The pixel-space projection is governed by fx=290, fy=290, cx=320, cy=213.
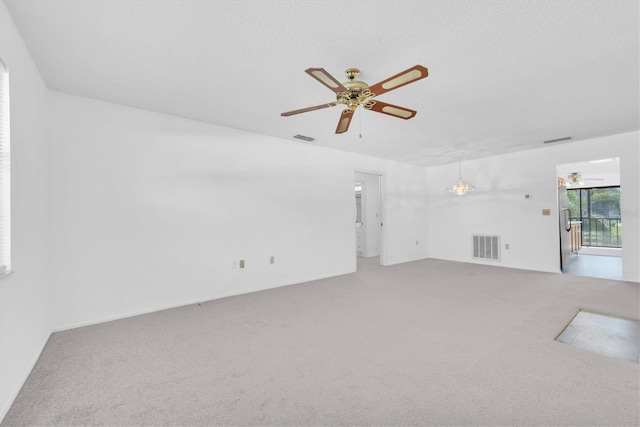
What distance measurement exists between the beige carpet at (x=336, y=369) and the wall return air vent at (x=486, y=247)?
2.57 meters

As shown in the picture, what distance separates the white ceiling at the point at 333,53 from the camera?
1.87 meters

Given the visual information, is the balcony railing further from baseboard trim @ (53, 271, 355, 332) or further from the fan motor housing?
the fan motor housing

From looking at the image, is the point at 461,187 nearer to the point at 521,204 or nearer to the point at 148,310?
the point at 521,204

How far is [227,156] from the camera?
13.7 feet

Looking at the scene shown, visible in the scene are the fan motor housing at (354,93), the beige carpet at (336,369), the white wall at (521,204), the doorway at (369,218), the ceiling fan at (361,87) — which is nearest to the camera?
the beige carpet at (336,369)

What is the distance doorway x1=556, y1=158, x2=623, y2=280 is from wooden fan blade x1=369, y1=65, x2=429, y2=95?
725 cm

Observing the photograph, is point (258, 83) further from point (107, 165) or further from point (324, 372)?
point (324, 372)

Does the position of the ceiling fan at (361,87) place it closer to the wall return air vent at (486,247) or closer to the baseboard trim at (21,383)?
the baseboard trim at (21,383)

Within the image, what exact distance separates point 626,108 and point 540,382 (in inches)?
149

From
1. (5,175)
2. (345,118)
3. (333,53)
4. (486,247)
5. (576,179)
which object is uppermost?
(333,53)

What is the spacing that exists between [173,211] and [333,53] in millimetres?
2713

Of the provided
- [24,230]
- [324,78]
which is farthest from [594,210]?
[24,230]

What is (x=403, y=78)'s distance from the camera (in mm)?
2025

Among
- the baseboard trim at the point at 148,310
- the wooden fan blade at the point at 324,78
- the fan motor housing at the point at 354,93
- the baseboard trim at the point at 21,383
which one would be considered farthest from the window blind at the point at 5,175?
the fan motor housing at the point at 354,93
